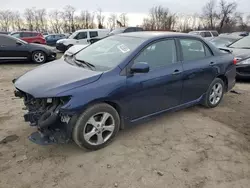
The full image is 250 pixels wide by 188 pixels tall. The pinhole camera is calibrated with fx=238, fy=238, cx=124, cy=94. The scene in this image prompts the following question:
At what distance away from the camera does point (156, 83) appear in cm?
357

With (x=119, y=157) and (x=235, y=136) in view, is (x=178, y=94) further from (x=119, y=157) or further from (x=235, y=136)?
(x=119, y=157)

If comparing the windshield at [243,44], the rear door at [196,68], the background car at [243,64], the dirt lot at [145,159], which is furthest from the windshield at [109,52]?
the windshield at [243,44]

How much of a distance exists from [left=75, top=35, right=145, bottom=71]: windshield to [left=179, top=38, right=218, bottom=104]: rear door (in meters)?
0.93

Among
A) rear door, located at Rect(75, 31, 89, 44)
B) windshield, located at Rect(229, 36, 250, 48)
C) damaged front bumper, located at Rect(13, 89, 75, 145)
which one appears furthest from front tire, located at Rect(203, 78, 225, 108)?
rear door, located at Rect(75, 31, 89, 44)

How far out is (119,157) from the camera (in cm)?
305

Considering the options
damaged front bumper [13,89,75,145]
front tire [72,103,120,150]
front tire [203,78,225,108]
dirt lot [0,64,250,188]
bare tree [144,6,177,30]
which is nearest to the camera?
dirt lot [0,64,250,188]

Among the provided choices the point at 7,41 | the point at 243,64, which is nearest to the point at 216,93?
the point at 243,64

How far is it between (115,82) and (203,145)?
5.07 feet

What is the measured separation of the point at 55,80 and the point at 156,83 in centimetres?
146

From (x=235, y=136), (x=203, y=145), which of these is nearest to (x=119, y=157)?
(x=203, y=145)

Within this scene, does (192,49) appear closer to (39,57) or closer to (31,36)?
(39,57)

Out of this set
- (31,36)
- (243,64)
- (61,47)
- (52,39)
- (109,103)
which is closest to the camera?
(109,103)

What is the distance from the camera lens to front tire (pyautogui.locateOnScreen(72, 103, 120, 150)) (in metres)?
2.96

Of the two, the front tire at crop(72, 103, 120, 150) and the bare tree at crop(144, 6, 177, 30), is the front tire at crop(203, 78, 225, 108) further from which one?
the bare tree at crop(144, 6, 177, 30)
